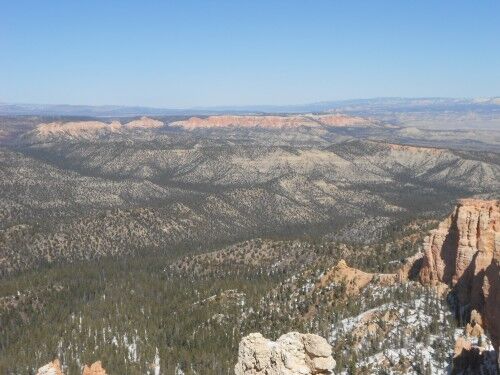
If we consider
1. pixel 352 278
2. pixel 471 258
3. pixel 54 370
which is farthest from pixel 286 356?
pixel 352 278

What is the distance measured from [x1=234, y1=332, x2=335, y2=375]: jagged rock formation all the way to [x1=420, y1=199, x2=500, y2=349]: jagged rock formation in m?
39.3

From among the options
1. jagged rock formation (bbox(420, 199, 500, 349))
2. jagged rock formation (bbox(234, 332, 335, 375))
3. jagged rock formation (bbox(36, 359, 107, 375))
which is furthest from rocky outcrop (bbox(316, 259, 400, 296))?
jagged rock formation (bbox(234, 332, 335, 375))

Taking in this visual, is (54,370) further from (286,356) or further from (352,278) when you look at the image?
(352,278)

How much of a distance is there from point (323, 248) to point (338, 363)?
8819cm

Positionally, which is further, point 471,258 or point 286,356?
point 471,258

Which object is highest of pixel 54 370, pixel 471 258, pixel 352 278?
pixel 471 258

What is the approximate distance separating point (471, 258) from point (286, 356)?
62130 mm

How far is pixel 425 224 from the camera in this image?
184 metres

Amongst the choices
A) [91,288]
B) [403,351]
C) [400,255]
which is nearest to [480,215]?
[403,351]

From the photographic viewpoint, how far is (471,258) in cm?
9775

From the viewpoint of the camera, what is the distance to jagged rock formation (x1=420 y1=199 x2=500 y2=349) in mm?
82562

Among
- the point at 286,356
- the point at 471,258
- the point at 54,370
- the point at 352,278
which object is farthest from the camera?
the point at 352,278

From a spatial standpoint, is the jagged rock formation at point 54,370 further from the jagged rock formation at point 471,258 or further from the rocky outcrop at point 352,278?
the rocky outcrop at point 352,278

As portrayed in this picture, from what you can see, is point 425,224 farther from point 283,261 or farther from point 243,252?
point 243,252
